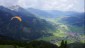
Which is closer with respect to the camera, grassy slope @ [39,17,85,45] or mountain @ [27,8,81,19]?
mountain @ [27,8,81,19]

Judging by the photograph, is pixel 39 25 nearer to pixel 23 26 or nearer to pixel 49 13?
pixel 49 13

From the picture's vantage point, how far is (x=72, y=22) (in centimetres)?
2486

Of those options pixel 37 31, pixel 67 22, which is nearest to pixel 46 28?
pixel 37 31

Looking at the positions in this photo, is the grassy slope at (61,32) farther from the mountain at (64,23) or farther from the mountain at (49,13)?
the mountain at (49,13)

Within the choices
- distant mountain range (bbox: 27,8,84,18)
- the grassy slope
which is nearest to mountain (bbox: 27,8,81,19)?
distant mountain range (bbox: 27,8,84,18)

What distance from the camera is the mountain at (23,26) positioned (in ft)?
73.3

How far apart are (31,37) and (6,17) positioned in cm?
308

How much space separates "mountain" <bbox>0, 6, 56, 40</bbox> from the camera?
22328 millimetres

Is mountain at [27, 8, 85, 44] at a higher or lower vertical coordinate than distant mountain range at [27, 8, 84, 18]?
lower

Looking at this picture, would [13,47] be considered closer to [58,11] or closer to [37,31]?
[37,31]

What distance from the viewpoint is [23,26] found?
22266 mm

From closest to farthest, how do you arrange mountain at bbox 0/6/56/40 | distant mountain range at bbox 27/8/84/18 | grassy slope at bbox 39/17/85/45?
mountain at bbox 0/6/56/40
distant mountain range at bbox 27/8/84/18
grassy slope at bbox 39/17/85/45

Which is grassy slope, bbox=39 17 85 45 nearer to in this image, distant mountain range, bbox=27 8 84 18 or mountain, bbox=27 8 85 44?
mountain, bbox=27 8 85 44

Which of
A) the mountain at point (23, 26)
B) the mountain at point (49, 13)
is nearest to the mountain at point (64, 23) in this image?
the mountain at point (49, 13)
